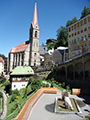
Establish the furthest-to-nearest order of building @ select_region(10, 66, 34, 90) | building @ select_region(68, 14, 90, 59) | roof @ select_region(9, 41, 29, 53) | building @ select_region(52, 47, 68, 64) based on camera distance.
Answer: roof @ select_region(9, 41, 29, 53) → building @ select_region(52, 47, 68, 64) → building @ select_region(68, 14, 90, 59) → building @ select_region(10, 66, 34, 90)

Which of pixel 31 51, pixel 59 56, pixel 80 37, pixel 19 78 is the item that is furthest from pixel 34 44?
pixel 19 78

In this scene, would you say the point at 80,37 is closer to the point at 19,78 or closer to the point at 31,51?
the point at 19,78

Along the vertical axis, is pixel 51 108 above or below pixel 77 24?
below

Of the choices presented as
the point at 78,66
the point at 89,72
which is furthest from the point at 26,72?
the point at 89,72

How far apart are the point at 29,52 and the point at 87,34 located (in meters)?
34.8

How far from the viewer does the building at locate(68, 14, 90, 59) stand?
111ft

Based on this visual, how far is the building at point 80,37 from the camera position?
33.8 meters

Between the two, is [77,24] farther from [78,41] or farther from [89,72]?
[89,72]

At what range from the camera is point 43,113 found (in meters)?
11.9

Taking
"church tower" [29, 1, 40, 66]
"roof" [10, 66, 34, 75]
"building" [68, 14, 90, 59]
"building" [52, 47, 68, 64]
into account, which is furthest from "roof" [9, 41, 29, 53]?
"building" [68, 14, 90, 59]

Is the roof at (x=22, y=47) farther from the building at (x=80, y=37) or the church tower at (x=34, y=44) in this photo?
the building at (x=80, y=37)

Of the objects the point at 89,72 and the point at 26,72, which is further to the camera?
the point at 26,72

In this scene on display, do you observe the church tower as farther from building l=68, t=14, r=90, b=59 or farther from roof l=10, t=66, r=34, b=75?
building l=68, t=14, r=90, b=59

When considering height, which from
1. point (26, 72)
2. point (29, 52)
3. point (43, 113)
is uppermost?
point (29, 52)
